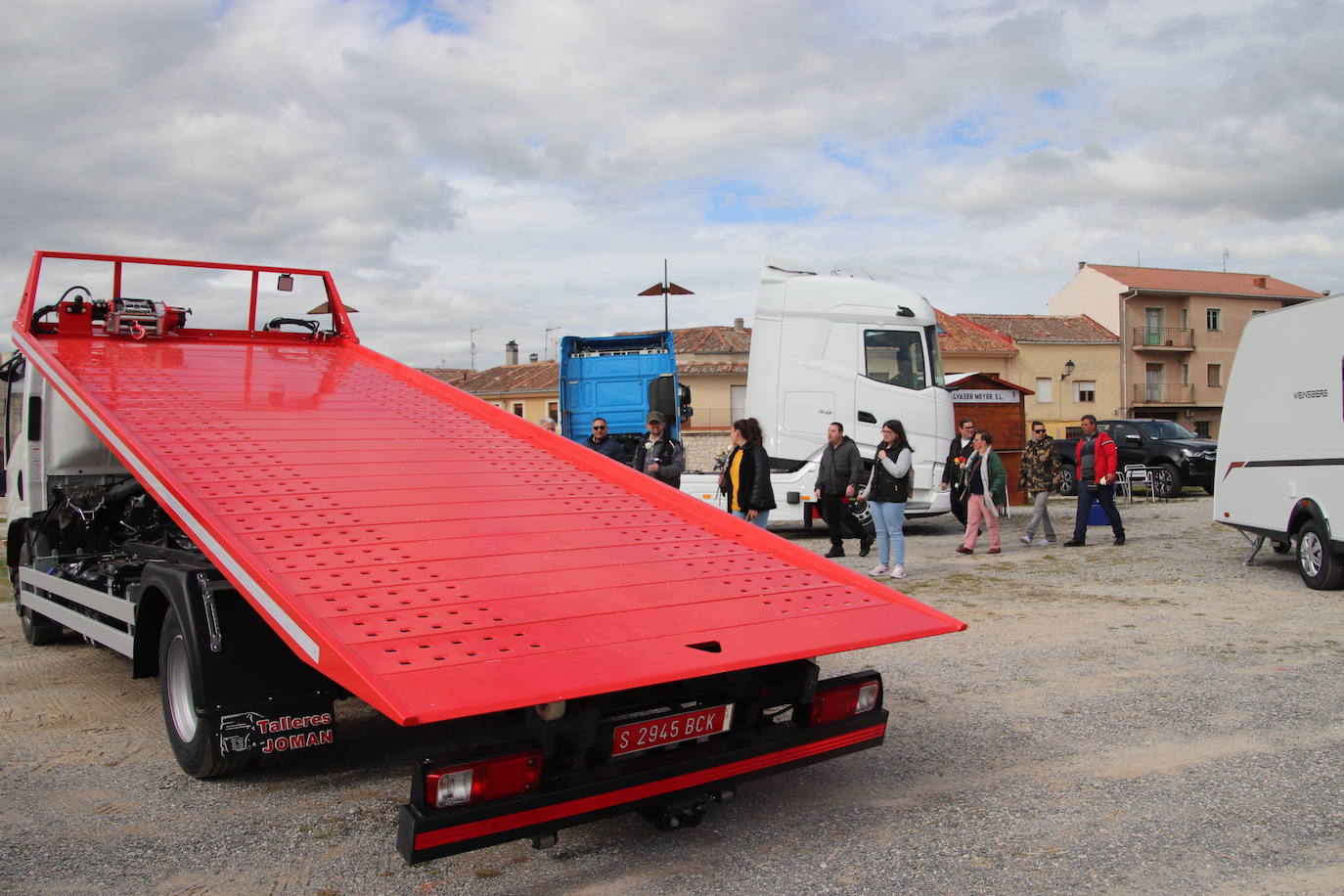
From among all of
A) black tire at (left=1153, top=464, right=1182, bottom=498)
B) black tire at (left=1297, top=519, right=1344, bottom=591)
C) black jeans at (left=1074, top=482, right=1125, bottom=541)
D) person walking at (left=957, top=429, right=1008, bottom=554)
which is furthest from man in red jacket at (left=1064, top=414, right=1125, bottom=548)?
black tire at (left=1153, top=464, right=1182, bottom=498)

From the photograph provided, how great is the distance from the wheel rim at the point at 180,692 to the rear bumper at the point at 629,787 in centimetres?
196

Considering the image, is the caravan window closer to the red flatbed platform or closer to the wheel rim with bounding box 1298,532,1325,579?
the wheel rim with bounding box 1298,532,1325,579

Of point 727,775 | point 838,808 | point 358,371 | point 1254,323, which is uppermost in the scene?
point 1254,323

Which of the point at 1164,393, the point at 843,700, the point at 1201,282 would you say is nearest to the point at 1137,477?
the point at 843,700

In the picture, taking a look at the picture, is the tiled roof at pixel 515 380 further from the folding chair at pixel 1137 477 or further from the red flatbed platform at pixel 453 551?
the red flatbed platform at pixel 453 551

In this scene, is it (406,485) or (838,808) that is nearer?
(838,808)

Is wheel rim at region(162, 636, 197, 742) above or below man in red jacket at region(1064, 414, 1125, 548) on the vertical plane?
below

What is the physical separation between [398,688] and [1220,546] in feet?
39.4

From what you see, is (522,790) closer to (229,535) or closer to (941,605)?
(229,535)

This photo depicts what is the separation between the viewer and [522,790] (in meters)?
3.36

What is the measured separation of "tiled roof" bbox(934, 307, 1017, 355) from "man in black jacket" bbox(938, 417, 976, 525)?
3664 centimetres

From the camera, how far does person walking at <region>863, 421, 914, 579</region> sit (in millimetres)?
10291

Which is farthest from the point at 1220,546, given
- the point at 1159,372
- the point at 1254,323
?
the point at 1159,372

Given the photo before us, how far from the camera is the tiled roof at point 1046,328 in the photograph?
53250 mm
